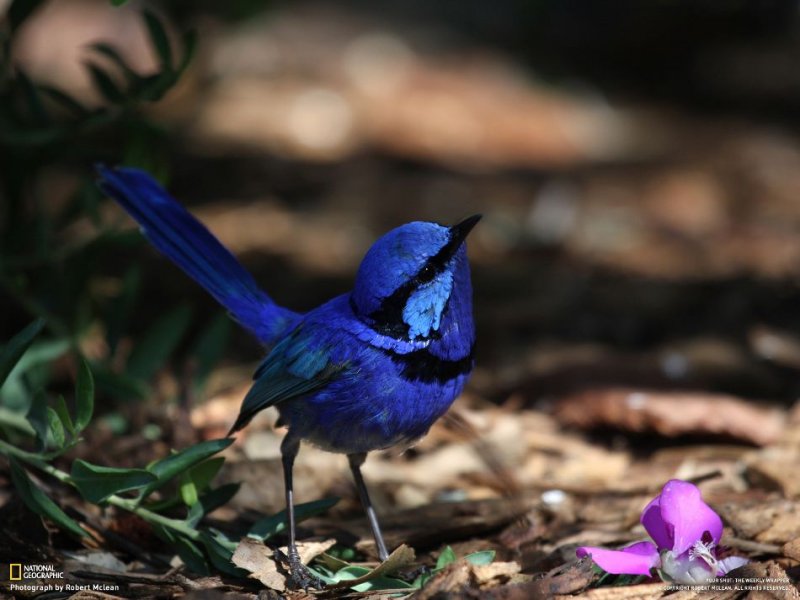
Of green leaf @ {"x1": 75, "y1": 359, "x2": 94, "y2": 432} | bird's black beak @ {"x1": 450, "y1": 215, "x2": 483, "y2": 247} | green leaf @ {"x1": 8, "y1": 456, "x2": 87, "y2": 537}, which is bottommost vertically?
green leaf @ {"x1": 8, "y1": 456, "x2": 87, "y2": 537}

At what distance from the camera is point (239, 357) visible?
5387 millimetres

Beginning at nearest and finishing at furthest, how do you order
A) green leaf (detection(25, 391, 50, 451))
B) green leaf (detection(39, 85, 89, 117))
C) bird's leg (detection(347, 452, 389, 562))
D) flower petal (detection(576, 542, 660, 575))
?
flower petal (detection(576, 542, 660, 575)), green leaf (detection(25, 391, 50, 451)), bird's leg (detection(347, 452, 389, 562)), green leaf (detection(39, 85, 89, 117))

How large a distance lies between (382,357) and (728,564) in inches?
47.3

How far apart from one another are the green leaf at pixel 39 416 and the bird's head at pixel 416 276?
1061mm

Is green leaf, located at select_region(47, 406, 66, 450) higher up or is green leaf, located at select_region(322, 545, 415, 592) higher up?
green leaf, located at select_region(47, 406, 66, 450)

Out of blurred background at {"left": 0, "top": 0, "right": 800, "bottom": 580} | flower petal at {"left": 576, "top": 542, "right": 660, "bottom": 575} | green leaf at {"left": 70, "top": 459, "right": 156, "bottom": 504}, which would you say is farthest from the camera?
blurred background at {"left": 0, "top": 0, "right": 800, "bottom": 580}

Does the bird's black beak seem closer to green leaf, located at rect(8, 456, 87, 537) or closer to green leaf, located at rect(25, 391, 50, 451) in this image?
green leaf, located at rect(25, 391, 50, 451)

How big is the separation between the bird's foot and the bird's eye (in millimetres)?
917

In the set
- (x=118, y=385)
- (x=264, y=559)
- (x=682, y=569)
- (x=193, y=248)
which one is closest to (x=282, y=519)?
(x=264, y=559)

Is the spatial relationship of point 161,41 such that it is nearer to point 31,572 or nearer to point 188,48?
point 188,48

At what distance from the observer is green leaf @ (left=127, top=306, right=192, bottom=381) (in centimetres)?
438

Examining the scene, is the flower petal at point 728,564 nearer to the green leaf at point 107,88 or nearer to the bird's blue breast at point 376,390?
the bird's blue breast at point 376,390

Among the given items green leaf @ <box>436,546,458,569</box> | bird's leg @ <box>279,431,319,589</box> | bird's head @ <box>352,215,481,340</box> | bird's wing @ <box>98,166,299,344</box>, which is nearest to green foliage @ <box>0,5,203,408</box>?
bird's wing @ <box>98,166,299,344</box>

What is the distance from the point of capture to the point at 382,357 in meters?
3.29
